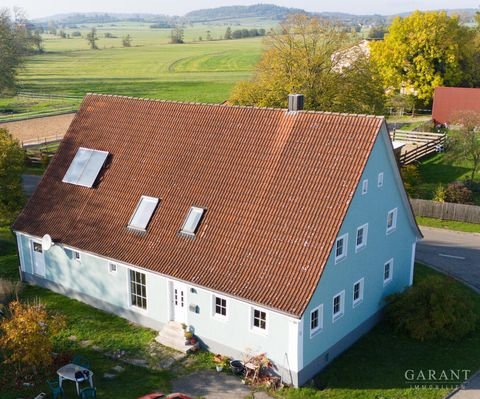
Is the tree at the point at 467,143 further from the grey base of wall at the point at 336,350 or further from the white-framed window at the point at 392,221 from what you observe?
the grey base of wall at the point at 336,350

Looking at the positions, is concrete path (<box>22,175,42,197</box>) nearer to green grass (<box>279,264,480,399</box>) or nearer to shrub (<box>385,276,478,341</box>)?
green grass (<box>279,264,480,399</box>)

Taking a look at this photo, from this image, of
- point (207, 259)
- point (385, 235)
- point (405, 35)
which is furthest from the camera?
point (405, 35)

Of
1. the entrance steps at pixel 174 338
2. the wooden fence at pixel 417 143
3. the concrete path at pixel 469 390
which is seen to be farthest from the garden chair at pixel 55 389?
the wooden fence at pixel 417 143

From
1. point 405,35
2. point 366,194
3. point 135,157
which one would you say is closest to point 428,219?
point 366,194

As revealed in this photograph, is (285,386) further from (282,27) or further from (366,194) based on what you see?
(282,27)

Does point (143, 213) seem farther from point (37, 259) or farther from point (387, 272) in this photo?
point (387, 272)

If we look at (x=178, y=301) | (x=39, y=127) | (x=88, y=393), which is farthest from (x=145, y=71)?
(x=88, y=393)

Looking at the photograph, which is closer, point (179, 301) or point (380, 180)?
point (179, 301)
